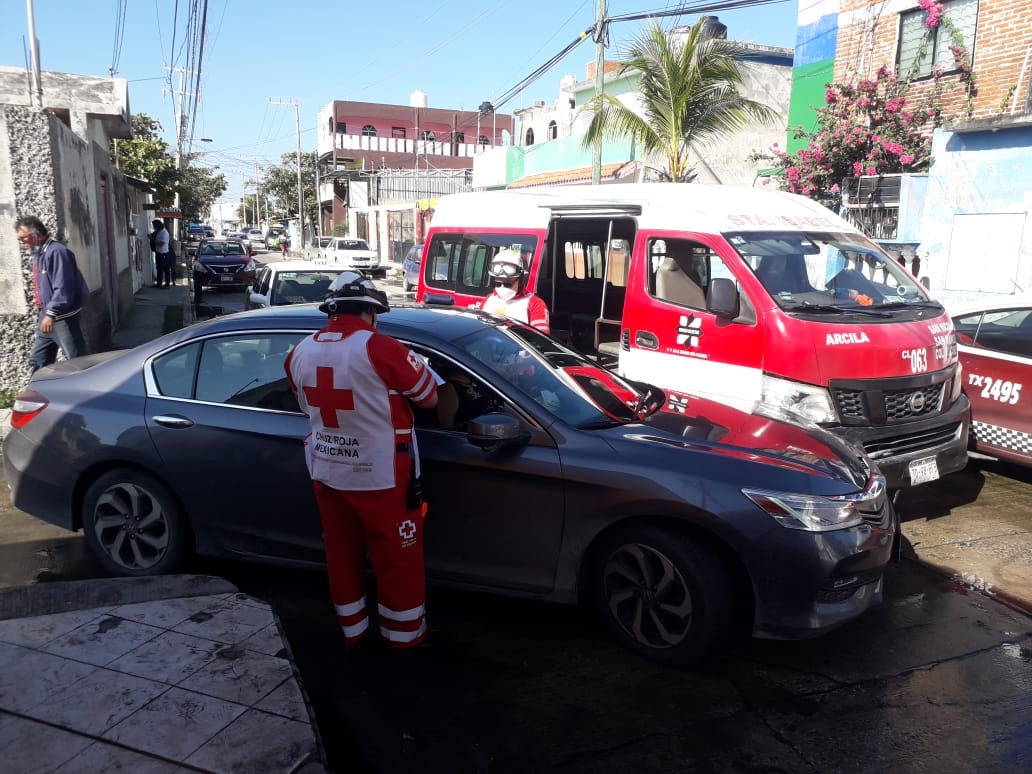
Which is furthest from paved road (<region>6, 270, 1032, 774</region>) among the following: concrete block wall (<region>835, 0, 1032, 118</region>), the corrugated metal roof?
the corrugated metal roof

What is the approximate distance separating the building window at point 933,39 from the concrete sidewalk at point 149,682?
44.5 ft

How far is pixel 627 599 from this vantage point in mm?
3730

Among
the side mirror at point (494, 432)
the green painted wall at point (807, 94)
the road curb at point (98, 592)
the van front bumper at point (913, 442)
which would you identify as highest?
the green painted wall at point (807, 94)

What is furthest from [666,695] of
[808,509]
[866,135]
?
[866,135]

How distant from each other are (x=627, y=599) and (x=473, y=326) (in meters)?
1.62

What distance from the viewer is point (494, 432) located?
360cm

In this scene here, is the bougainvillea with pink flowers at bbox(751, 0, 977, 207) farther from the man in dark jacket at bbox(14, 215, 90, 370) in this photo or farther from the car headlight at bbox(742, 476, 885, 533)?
the man in dark jacket at bbox(14, 215, 90, 370)

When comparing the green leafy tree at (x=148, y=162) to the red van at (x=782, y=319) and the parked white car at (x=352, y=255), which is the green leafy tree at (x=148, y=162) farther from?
the red van at (x=782, y=319)

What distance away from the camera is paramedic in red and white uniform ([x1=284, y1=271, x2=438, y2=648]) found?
137 inches

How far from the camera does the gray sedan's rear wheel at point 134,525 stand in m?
4.46

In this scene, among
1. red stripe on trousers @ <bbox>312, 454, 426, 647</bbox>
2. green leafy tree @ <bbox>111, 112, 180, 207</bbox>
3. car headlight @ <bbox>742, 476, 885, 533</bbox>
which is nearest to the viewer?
car headlight @ <bbox>742, 476, 885, 533</bbox>

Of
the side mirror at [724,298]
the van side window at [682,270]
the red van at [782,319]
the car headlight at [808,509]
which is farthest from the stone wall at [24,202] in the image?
the car headlight at [808,509]

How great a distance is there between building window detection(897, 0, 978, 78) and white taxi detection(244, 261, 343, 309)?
9991 millimetres

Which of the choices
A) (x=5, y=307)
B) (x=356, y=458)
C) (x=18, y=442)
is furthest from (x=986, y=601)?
(x=5, y=307)
